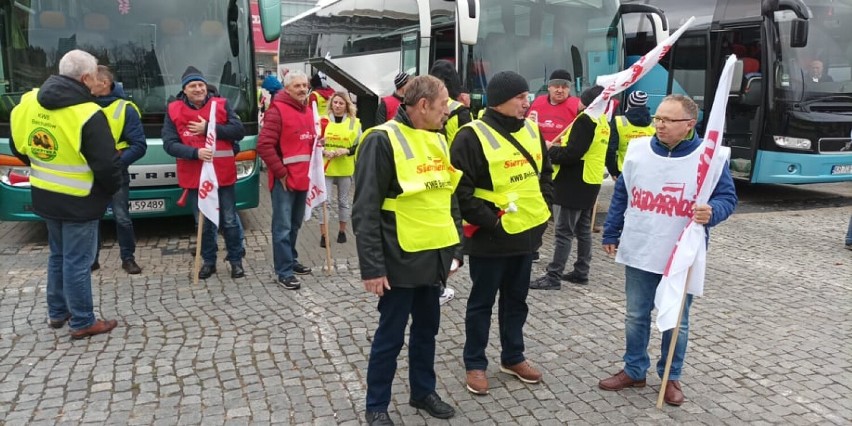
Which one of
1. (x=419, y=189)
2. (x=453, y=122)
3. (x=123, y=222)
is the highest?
(x=453, y=122)

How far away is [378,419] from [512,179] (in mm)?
1511

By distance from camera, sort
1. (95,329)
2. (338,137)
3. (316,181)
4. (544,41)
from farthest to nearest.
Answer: (544,41), (338,137), (316,181), (95,329)

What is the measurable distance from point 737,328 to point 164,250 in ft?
18.9

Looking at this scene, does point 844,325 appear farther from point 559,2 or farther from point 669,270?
point 559,2

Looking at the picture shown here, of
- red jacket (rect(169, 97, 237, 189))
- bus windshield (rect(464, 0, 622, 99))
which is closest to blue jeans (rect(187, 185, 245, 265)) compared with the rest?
red jacket (rect(169, 97, 237, 189))

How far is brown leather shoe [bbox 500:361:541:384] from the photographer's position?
4062 millimetres

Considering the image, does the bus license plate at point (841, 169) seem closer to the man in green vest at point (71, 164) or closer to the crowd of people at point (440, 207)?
the crowd of people at point (440, 207)

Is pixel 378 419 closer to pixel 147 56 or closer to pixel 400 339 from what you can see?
pixel 400 339

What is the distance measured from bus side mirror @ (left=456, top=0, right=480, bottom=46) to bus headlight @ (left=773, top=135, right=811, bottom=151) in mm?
5437

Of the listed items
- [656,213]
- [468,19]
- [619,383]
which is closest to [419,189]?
[656,213]

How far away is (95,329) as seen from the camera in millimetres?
4742

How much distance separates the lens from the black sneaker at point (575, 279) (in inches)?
245

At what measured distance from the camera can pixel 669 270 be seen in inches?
144

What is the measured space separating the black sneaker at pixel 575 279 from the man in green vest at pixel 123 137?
399 centimetres
